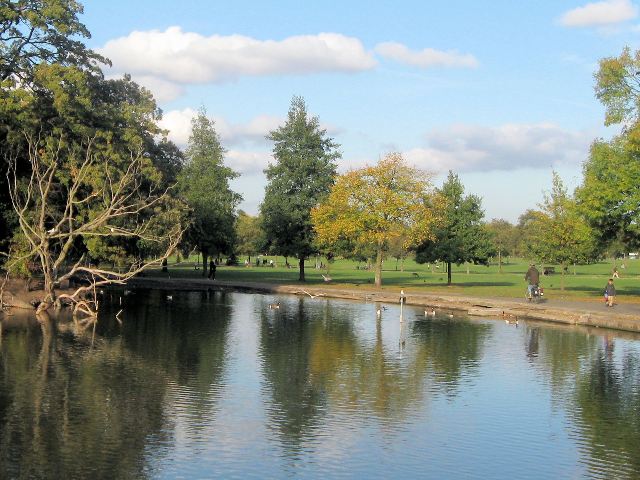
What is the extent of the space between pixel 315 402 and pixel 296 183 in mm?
54245

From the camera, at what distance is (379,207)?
64.4m

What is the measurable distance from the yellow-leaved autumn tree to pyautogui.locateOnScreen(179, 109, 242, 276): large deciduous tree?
13009 mm

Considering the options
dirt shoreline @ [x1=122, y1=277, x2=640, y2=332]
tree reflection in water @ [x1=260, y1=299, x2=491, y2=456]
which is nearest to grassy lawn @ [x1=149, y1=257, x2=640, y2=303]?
dirt shoreline @ [x1=122, y1=277, x2=640, y2=332]

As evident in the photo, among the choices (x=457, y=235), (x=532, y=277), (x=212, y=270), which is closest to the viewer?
(x=532, y=277)

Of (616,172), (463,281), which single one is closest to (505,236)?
(463,281)

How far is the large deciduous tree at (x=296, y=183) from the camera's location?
7231cm

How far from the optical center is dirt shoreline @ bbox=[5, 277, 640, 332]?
37844 mm

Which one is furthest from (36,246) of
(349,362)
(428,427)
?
(428,427)

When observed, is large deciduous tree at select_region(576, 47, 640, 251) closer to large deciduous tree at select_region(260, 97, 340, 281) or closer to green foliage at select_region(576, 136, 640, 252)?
green foliage at select_region(576, 136, 640, 252)

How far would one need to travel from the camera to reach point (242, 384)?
2267cm

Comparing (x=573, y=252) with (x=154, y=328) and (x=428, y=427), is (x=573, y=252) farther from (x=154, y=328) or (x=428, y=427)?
(x=428, y=427)

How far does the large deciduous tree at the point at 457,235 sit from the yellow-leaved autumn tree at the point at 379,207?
171 inches

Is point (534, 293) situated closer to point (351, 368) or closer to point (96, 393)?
point (351, 368)

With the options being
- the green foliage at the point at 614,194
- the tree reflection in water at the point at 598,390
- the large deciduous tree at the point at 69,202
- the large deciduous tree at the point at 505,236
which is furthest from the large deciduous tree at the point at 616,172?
the large deciduous tree at the point at 505,236
